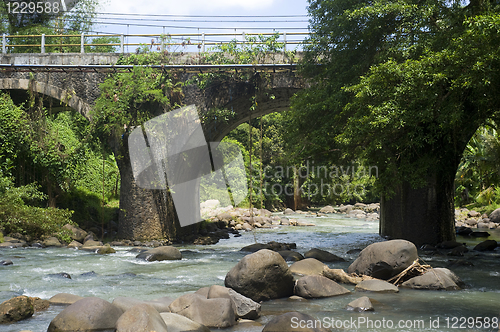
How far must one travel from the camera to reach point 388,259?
25.4 feet

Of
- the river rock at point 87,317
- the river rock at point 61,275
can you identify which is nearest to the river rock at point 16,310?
the river rock at point 87,317

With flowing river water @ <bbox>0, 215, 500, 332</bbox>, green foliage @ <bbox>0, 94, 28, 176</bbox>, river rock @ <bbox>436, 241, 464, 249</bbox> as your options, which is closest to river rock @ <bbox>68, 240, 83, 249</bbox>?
flowing river water @ <bbox>0, 215, 500, 332</bbox>

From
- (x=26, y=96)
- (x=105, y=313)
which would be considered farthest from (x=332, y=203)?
(x=105, y=313)

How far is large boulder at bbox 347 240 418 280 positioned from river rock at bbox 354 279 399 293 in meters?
0.39

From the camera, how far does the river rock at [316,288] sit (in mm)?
6801

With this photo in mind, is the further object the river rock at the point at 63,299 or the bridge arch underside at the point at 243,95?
the bridge arch underside at the point at 243,95

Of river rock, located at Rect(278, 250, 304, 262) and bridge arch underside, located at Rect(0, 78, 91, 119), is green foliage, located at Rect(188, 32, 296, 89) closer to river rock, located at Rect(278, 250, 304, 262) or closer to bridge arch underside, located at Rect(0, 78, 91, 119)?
bridge arch underside, located at Rect(0, 78, 91, 119)

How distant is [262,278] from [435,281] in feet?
9.96

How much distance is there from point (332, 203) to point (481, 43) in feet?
98.6

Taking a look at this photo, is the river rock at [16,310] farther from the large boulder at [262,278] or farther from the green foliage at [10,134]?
the green foliage at [10,134]

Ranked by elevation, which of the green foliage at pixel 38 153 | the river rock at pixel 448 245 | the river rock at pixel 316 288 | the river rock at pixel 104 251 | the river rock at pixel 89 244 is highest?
the green foliage at pixel 38 153

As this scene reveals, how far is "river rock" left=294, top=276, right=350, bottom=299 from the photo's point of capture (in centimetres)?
680

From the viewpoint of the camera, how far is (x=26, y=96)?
16.4 m

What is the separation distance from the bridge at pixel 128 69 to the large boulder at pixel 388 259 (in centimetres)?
769
